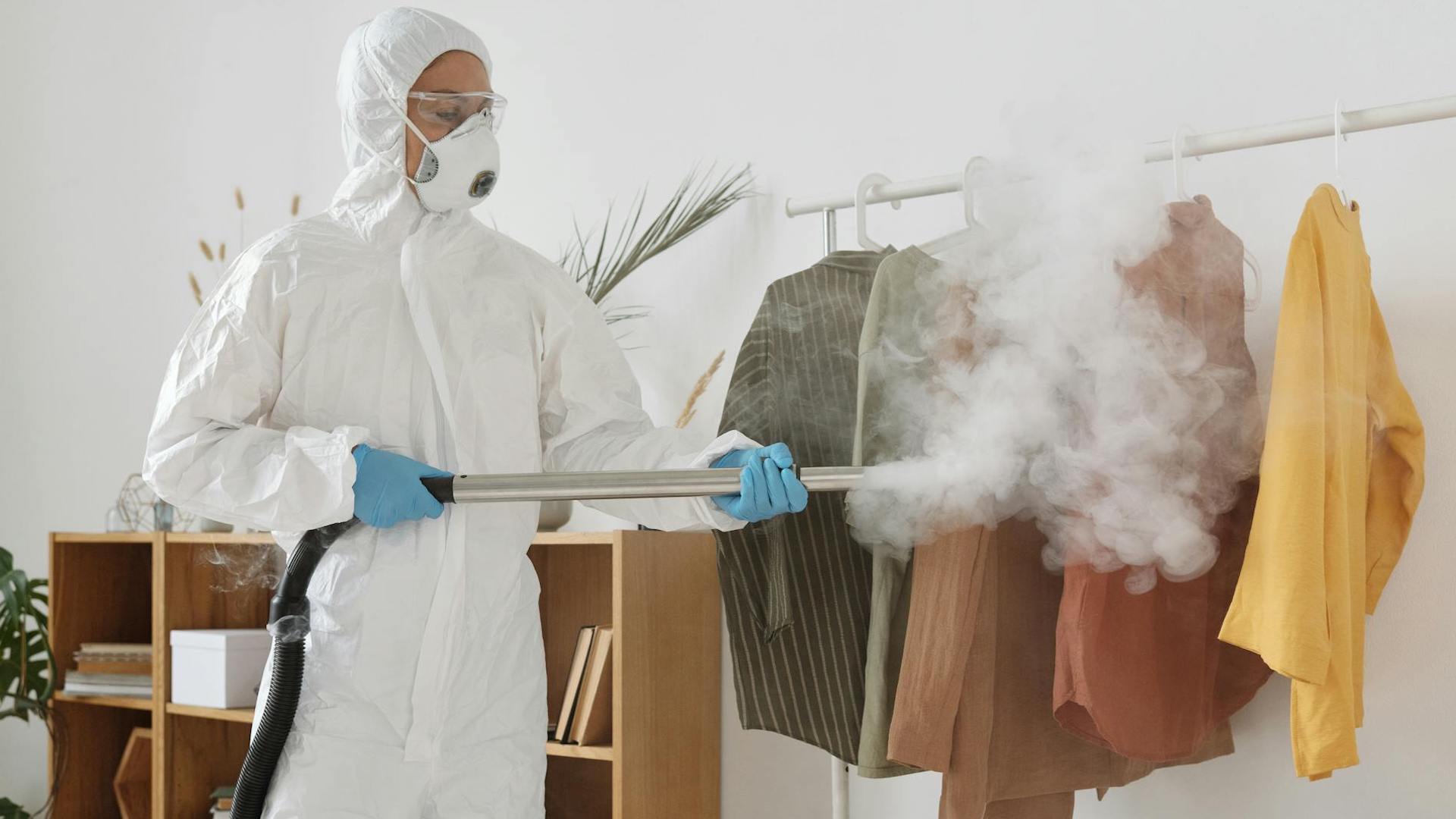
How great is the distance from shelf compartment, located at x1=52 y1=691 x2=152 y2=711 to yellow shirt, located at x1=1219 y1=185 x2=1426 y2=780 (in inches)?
94.5

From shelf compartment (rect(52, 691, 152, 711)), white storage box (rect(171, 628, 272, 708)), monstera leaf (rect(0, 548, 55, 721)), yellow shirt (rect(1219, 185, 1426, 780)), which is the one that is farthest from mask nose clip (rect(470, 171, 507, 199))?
monstera leaf (rect(0, 548, 55, 721))

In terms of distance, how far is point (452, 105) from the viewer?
5.52 ft

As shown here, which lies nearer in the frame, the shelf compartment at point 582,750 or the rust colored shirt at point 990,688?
the rust colored shirt at point 990,688

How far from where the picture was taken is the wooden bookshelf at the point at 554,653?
7.54 feet

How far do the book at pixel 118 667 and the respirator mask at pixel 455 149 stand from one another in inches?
71.2

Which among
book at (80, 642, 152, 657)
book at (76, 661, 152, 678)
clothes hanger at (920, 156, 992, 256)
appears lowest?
book at (76, 661, 152, 678)

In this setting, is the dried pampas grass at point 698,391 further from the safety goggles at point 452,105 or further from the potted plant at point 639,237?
the safety goggles at point 452,105

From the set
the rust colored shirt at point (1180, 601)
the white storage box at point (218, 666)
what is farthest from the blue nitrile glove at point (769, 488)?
the white storage box at point (218, 666)

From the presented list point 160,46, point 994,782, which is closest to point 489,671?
point 994,782

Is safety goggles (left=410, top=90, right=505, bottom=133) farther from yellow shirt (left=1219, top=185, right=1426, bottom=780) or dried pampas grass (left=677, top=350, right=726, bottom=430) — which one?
yellow shirt (left=1219, top=185, right=1426, bottom=780)

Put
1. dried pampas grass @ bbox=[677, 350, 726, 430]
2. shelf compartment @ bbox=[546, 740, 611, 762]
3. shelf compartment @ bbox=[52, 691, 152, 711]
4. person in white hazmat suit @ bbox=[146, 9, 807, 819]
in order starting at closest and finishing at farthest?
1. person in white hazmat suit @ bbox=[146, 9, 807, 819]
2. shelf compartment @ bbox=[546, 740, 611, 762]
3. dried pampas grass @ bbox=[677, 350, 726, 430]
4. shelf compartment @ bbox=[52, 691, 152, 711]

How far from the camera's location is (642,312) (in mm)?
2725

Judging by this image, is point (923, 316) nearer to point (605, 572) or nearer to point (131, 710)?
point (605, 572)

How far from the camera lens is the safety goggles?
1673mm
